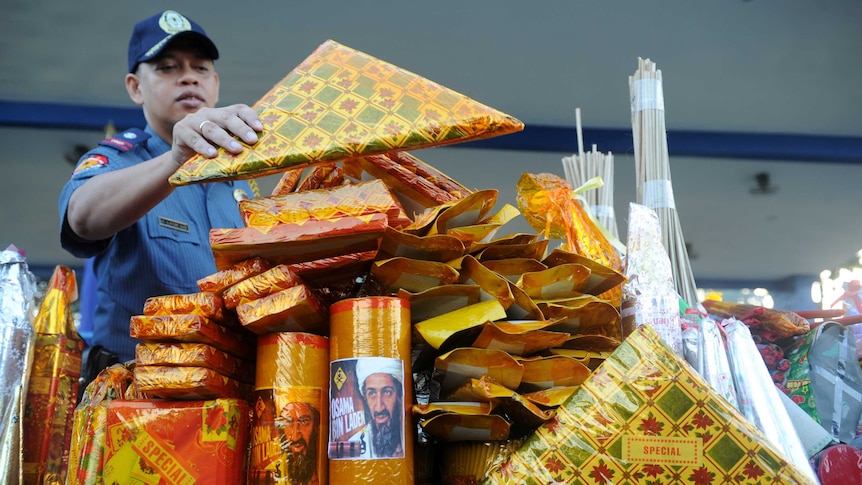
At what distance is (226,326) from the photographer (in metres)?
0.95

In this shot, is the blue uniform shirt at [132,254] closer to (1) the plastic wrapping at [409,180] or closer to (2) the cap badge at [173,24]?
(2) the cap badge at [173,24]

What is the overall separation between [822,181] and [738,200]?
70 centimetres

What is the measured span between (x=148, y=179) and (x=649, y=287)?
2.94ft

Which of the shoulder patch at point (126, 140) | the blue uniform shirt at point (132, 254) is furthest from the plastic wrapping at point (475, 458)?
the shoulder patch at point (126, 140)

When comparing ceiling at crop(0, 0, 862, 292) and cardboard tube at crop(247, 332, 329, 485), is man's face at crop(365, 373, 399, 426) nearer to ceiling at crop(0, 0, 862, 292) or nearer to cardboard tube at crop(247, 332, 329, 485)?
cardboard tube at crop(247, 332, 329, 485)

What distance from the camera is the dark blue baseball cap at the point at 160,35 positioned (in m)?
1.78

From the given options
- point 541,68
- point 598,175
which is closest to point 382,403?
point 598,175

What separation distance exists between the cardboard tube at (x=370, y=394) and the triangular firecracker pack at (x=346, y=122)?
0.22m

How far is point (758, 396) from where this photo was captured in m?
1.03

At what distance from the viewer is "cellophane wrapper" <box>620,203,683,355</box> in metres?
1.04

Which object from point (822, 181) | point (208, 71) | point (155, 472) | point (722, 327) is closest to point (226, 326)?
point (155, 472)

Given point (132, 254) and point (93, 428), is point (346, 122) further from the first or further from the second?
point (132, 254)

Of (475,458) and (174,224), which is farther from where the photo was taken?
(174,224)

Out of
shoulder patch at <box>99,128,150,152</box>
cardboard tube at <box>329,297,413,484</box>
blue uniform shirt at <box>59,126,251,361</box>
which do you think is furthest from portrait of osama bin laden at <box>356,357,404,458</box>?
shoulder patch at <box>99,128,150,152</box>
